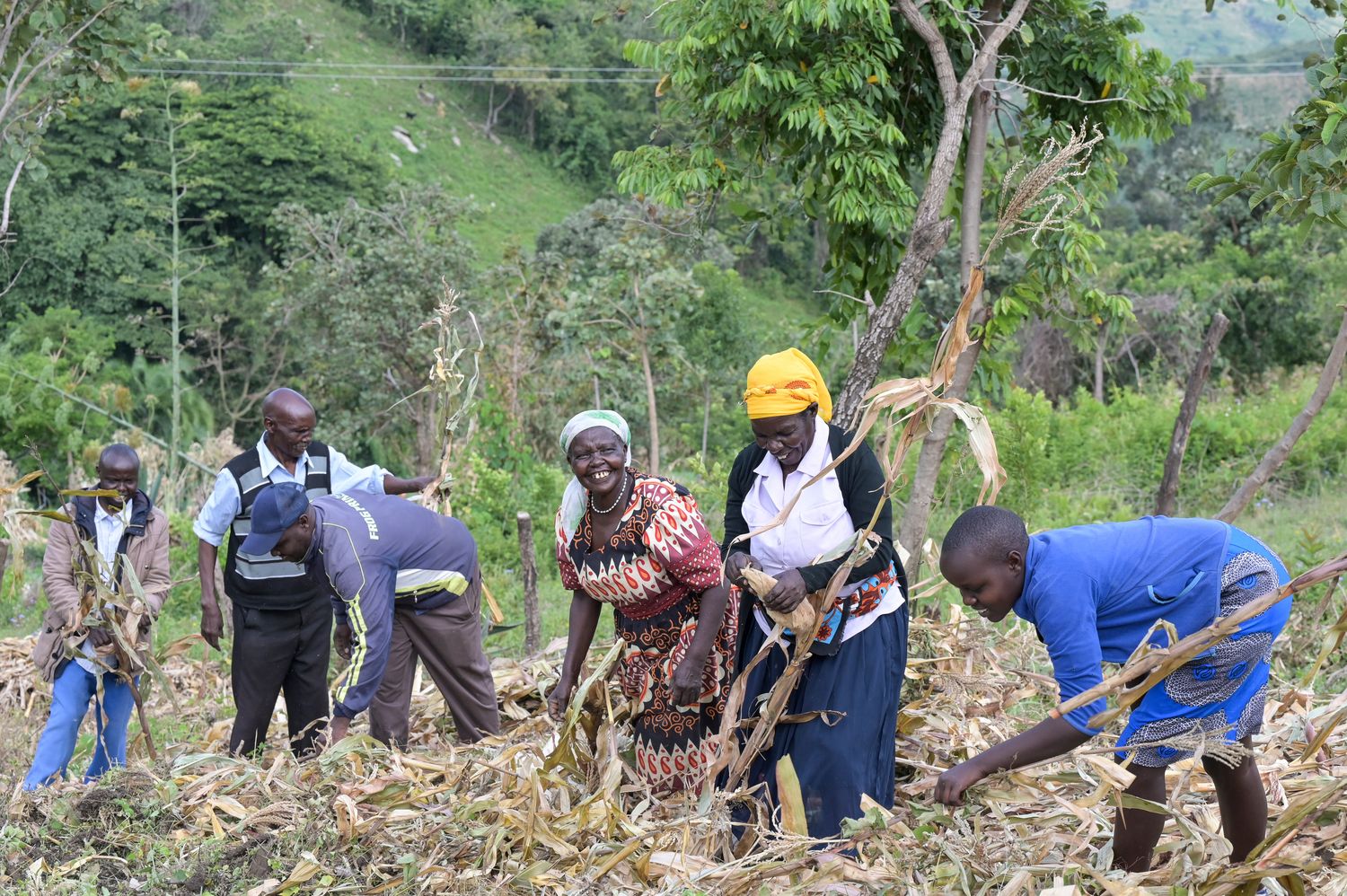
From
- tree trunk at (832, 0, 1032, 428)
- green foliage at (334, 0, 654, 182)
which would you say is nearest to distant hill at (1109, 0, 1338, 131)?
green foliage at (334, 0, 654, 182)

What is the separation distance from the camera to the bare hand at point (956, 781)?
287 cm

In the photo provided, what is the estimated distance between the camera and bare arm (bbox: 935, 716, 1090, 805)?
9.12 ft

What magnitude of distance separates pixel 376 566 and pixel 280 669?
1.03 metres

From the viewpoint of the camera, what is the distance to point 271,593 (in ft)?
15.3

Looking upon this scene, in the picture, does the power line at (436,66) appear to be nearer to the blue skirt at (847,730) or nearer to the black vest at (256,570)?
the black vest at (256,570)

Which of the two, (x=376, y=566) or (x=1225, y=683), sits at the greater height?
(x=1225, y=683)

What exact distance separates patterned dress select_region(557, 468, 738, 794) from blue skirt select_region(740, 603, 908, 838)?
0.22m

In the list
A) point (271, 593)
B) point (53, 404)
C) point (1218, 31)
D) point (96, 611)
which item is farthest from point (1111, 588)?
point (1218, 31)

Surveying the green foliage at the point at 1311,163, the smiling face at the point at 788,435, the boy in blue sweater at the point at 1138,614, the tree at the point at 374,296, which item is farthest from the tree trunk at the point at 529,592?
the tree at the point at 374,296

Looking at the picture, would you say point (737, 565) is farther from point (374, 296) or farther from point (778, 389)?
point (374, 296)

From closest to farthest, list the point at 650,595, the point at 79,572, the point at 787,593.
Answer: the point at 787,593 → the point at 650,595 → the point at 79,572

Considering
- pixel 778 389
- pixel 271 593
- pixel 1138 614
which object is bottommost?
pixel 271 593

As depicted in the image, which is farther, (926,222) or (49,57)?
(49,57)

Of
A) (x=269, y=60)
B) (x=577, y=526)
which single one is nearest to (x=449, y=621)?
(x=577, y=526)
